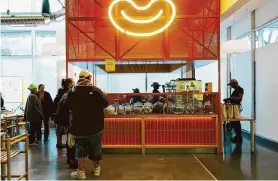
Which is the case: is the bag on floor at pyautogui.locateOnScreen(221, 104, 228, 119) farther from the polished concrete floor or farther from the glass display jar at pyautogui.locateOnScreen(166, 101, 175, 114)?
the glass display jar at pyautogui.locateOnScreen(166, 101, 175, 114)

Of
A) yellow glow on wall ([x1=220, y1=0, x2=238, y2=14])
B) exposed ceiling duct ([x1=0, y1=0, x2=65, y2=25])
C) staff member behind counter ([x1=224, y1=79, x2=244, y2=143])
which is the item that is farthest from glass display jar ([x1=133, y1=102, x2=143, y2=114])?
exposed ceiling duct ([x1=0, y1=0, x2=65, y2=25])

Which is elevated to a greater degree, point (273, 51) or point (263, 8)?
point (263, 8)

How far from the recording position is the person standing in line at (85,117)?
4.30 m

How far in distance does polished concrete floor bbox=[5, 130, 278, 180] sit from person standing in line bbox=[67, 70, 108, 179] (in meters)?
0.42

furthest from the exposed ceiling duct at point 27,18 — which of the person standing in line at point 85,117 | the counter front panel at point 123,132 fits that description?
the person standing in line at point 85,117

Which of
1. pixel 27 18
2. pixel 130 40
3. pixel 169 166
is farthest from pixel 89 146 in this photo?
pixel 27 18

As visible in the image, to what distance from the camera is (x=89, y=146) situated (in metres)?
4.44

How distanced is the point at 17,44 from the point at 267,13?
29.2 feet

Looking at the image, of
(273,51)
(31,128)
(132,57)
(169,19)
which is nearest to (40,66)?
(31,128)

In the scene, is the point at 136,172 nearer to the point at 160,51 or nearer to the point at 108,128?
the point at 108,128

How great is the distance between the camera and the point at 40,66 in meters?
12.1

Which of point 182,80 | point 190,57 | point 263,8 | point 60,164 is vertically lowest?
point 60,164

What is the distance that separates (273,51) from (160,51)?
267 cm

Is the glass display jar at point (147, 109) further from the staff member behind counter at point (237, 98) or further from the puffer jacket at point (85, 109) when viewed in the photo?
the staff member behind counter at point (237, 98)
